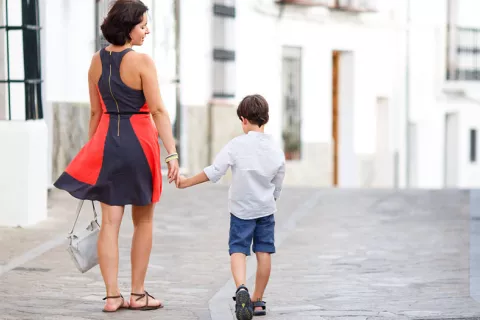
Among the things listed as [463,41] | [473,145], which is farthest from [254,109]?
[473,145]

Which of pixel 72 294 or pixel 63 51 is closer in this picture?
pixel 72 294

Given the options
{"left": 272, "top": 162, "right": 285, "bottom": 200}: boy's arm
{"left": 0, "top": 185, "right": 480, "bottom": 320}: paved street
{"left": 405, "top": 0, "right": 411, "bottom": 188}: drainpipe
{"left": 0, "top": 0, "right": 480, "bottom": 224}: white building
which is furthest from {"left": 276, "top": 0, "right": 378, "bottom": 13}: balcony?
{"left": 272, "top": 162, "right": 285, "bottom": 200}: boy's arm

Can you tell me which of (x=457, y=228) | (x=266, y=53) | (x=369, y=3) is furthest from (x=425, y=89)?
(x=457, y=228)

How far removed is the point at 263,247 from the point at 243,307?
48 cm

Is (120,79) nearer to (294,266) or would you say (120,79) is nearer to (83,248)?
(83,248)

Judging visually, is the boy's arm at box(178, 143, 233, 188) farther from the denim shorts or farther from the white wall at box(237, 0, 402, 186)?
the white wall at box(237, 0, 402, 186)

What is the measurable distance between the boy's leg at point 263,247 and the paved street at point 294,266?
0.70 ft

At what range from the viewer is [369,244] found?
10672 millimetres

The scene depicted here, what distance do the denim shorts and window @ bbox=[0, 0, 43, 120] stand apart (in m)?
4.93

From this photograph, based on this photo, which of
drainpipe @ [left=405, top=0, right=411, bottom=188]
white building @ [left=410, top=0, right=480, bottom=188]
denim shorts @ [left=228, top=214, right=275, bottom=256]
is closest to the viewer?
denim shorts @ [left=228, top=214, right=275, bottom=256]

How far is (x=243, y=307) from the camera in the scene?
21.0 ft

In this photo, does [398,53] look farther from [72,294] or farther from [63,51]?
[72,294]

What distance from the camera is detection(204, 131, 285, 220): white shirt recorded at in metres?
6.72

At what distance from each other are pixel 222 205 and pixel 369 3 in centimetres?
1307
